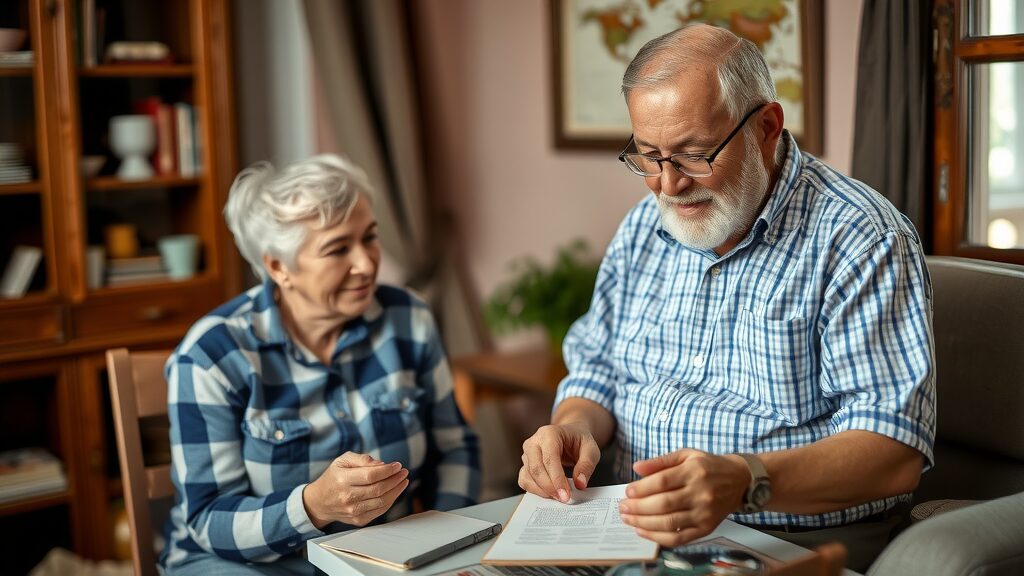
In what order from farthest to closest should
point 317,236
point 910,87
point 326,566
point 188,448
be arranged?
point 910,87 → point 317,236 → point 188,448 → point 326,566

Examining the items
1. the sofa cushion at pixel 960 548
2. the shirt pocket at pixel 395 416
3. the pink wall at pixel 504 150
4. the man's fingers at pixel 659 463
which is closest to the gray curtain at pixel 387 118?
the pink wall at pixel 504 150

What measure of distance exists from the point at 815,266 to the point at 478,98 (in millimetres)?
2264

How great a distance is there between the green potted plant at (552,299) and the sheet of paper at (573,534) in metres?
1.46

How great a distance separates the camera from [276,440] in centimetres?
178

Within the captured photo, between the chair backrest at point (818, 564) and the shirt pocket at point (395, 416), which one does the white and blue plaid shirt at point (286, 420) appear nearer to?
the shirt pocket at point (395, 416)

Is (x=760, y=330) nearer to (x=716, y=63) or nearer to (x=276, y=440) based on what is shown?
(x=716, y=63)

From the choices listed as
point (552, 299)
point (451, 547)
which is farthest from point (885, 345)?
point (552, 299)

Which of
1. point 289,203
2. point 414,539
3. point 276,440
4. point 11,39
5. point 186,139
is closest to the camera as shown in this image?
point 414,539

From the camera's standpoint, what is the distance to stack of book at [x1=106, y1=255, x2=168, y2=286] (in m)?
3.06

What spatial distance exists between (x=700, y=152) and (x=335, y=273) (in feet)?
2.34

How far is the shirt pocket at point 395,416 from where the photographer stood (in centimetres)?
188

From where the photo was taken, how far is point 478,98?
364 centimetres

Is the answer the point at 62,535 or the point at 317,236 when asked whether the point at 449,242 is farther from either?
the point at 317,236

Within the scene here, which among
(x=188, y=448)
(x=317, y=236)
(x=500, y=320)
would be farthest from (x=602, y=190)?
(x=188, y=448)
